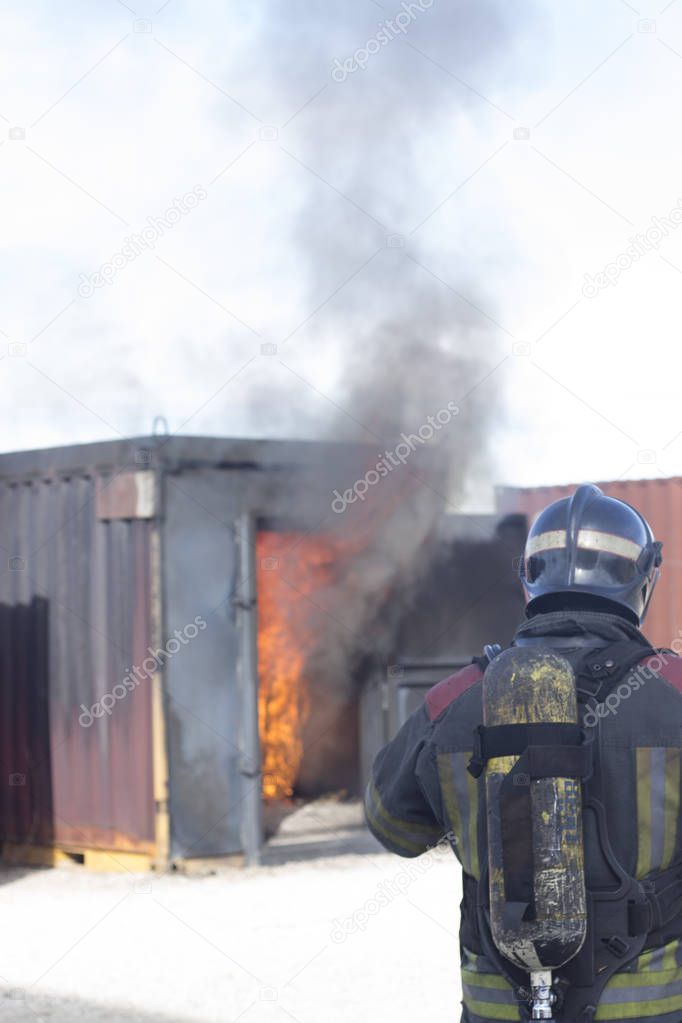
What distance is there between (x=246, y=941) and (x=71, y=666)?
3.50m

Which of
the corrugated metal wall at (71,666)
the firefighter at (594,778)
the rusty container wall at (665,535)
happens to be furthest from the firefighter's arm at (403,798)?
the rusty container wall at (665,535)

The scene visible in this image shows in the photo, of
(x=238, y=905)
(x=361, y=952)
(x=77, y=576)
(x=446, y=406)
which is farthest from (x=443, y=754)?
(x=446, y=406)

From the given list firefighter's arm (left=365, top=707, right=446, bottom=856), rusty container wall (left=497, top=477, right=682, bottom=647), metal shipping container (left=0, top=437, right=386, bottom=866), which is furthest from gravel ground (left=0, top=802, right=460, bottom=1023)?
rusty container wall (left=497, top=477, right=682, bottom=647)

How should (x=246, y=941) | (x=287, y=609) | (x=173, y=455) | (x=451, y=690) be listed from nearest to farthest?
(x=451, y=690)
(x=246, y=941)
(x=173, y=455)
(x=287, y=609)

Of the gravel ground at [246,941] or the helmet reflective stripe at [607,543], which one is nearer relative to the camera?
the helmet reflective stripe at [607,543]

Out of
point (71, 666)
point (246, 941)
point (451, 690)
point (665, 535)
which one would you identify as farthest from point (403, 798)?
point (665, 535)

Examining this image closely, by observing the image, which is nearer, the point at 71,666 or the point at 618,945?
the point at 618,945

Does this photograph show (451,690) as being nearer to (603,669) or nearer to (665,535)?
(603,669)

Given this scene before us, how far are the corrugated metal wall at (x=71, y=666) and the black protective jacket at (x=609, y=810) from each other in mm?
7220

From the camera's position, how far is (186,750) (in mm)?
9461

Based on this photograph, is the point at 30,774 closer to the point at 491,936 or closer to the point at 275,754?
the point at 275,754

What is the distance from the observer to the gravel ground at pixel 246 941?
6008 millimetres

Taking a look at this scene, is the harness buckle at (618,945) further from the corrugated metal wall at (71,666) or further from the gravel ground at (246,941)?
the corrugated metal wall at (71,666)

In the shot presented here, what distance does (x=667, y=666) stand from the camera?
2396mm
